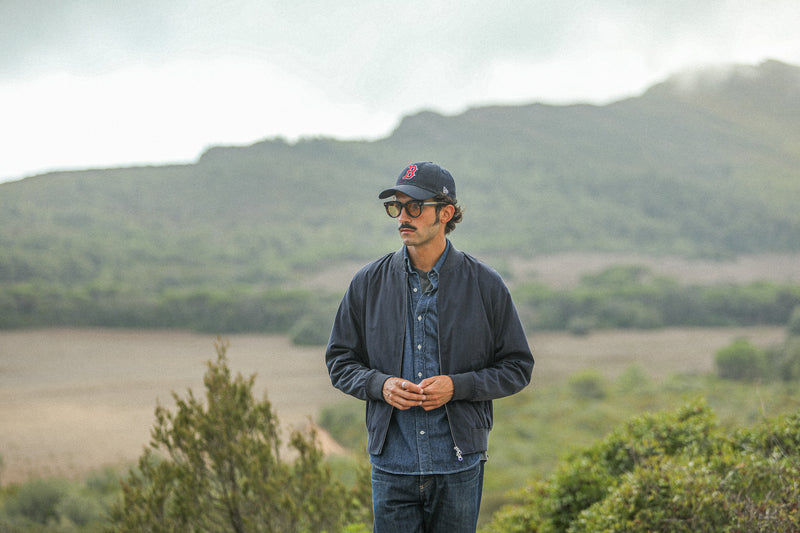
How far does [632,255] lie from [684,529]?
120 meters

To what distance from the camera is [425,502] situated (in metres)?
2.36

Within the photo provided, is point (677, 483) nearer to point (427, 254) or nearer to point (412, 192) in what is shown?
point (427, 254)

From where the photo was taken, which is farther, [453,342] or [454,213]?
[454,213]

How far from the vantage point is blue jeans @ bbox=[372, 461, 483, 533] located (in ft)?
7.62

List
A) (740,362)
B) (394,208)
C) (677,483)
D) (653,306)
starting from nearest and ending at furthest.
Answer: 1. (394,208)
2. (677,483)
3. (740,362)
4. (653,306)

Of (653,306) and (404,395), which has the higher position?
(404,395)

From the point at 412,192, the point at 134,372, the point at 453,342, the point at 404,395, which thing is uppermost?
the point at 412,192

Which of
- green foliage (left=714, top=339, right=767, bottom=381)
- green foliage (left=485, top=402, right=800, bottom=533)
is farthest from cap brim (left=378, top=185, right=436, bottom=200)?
green foliage (left=714, top=339, right=767, bottom=381)

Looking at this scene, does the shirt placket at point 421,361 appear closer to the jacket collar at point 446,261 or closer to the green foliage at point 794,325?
the jacket collar at point 446,261

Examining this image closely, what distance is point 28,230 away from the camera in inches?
3465

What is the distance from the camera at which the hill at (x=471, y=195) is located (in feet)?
304

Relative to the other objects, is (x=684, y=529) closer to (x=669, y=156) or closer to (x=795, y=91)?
(x=669, y=156)

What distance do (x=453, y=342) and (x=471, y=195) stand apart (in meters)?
133

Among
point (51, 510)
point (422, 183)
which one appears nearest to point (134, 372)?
point (51, 510)
